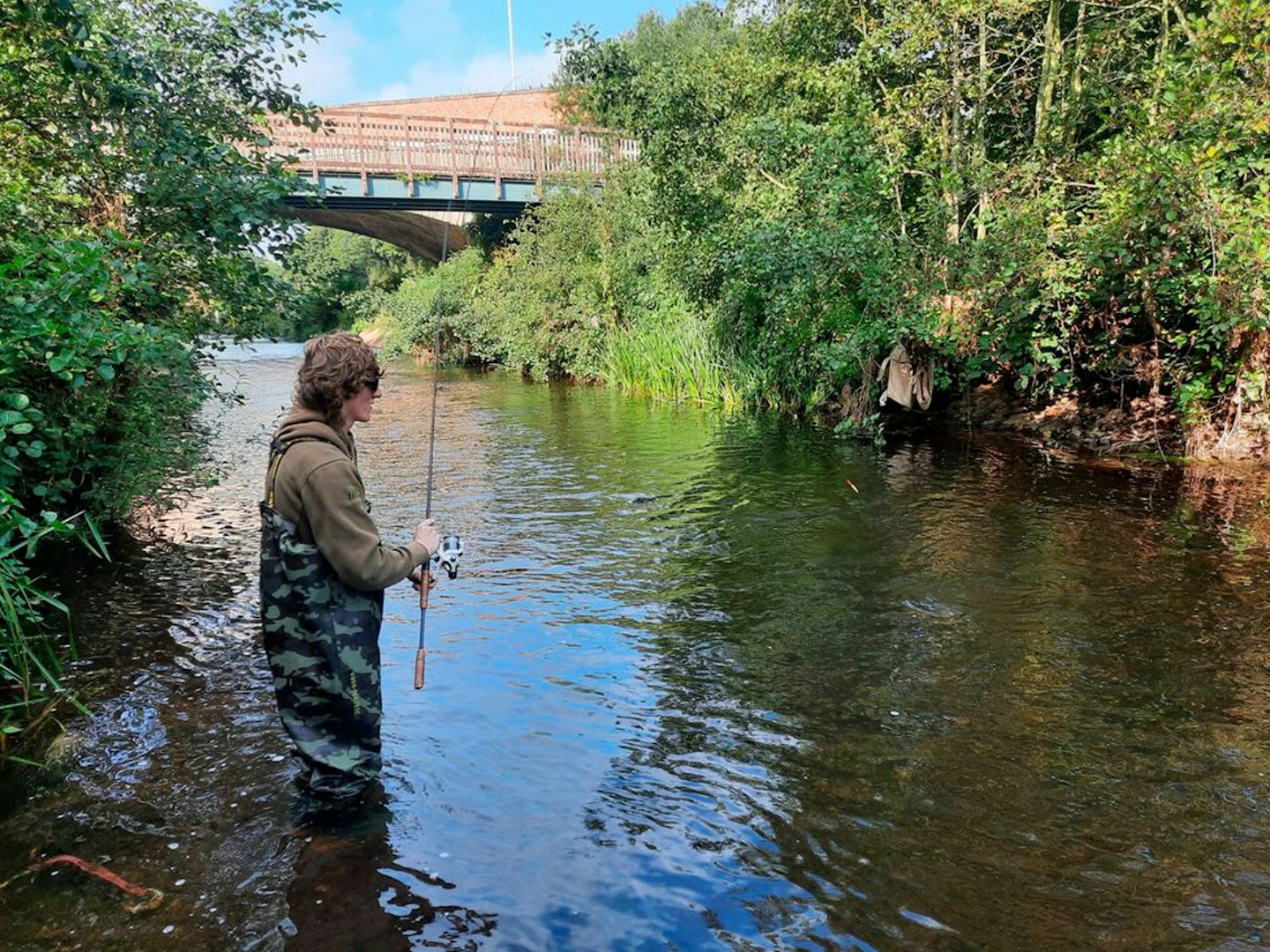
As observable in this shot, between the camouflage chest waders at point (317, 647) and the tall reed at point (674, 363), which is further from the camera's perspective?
the tall reed at point (674, 363)

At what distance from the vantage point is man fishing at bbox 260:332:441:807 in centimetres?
339

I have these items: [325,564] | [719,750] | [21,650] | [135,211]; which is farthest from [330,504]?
[135,211]

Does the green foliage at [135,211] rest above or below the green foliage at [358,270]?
below

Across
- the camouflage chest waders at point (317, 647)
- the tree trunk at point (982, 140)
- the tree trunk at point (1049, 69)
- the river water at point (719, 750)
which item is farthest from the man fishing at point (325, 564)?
the tree trunk at point (1049, 69)

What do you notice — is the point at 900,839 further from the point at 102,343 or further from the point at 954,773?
the point at 102,343

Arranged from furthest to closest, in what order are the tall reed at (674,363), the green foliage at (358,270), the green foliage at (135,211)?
the green foliage at (358,270) → the tall reed at (674,363) → the green foliage at (135,211)

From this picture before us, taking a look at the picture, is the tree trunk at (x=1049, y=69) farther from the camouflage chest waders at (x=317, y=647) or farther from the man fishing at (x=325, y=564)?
the camouflage chest waders at (x=317, y=647)

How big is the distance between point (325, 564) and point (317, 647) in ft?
1.12

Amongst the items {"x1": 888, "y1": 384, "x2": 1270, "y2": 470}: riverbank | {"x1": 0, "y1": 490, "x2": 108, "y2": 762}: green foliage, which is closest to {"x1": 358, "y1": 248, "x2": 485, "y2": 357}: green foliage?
{"x1": 888, "y1": 384, "x2": 1270, "y2": 470}: riverbank

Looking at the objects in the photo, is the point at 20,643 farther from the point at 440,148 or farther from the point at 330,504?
the point at 440,148

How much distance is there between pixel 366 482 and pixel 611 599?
18.5 feet

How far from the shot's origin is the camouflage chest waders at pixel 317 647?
3.47 m

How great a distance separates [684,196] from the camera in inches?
659

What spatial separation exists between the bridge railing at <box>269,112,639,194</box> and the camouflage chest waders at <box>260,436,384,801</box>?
27.0 metres
